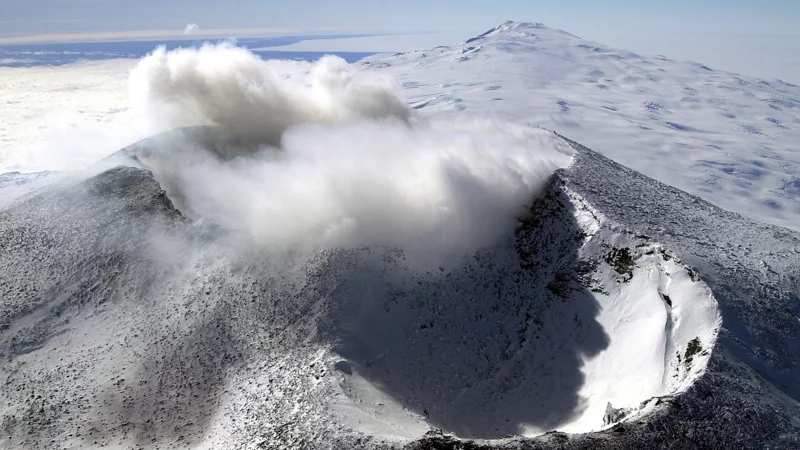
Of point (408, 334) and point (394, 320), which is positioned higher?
point (394, 320)

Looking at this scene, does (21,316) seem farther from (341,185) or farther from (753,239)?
(753,239)

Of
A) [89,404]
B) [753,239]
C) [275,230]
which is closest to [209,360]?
[89,404]

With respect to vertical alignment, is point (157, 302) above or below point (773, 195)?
above

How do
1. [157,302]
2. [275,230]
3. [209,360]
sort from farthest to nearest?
[275,230] < [157,302] < [209,360]

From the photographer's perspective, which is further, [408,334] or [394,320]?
[394,320]

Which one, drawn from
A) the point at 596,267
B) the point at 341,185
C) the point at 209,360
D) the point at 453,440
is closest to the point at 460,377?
the point at 453,440

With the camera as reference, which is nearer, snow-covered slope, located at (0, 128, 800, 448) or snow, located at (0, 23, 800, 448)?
snow-covered slope, located at (0, 128, 800, 448)

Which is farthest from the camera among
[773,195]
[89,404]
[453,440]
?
[773,195]

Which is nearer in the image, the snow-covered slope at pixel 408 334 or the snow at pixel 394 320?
the snow-covered slope at pixel 408 334

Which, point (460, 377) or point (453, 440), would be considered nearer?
point (453, 440)

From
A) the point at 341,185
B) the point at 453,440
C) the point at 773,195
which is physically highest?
the point at 341,185
